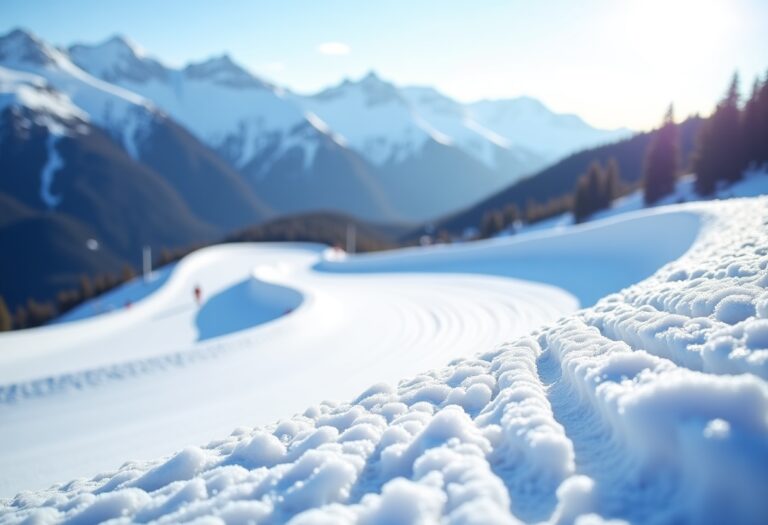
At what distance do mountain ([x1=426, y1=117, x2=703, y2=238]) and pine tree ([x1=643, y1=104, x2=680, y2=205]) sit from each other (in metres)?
49.5

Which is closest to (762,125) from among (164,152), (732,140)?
(732,140)

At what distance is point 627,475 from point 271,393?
4919mm

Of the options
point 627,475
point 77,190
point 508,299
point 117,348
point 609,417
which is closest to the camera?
point 627,475

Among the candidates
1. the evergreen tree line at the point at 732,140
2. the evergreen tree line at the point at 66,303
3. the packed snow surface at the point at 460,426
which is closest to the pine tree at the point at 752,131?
the evergreen tree line at the point at 732,140

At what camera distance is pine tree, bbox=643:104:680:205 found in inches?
1163

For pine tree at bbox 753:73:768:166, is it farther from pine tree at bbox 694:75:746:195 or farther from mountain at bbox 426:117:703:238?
mountain at bbox 426:117:703:238

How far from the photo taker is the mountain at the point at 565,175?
261 feet

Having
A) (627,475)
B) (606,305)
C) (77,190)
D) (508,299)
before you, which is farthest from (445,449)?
(77,190)

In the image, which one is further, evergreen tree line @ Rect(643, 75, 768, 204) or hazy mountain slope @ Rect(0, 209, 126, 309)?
hazy mountain slope @ Rect(0, 209, 126, 309)

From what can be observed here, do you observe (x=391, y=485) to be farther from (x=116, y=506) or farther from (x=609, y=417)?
(x=116, y=506)

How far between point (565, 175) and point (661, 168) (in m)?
57.4

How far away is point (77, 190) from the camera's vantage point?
126875 millimetres

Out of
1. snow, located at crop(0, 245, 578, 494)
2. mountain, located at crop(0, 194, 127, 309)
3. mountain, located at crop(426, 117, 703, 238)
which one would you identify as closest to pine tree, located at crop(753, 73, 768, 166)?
snow, located at crop(0, 245, 578, 494)

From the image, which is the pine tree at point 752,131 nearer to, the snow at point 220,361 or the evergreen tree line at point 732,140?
the evergreen tree line at point 732,140
